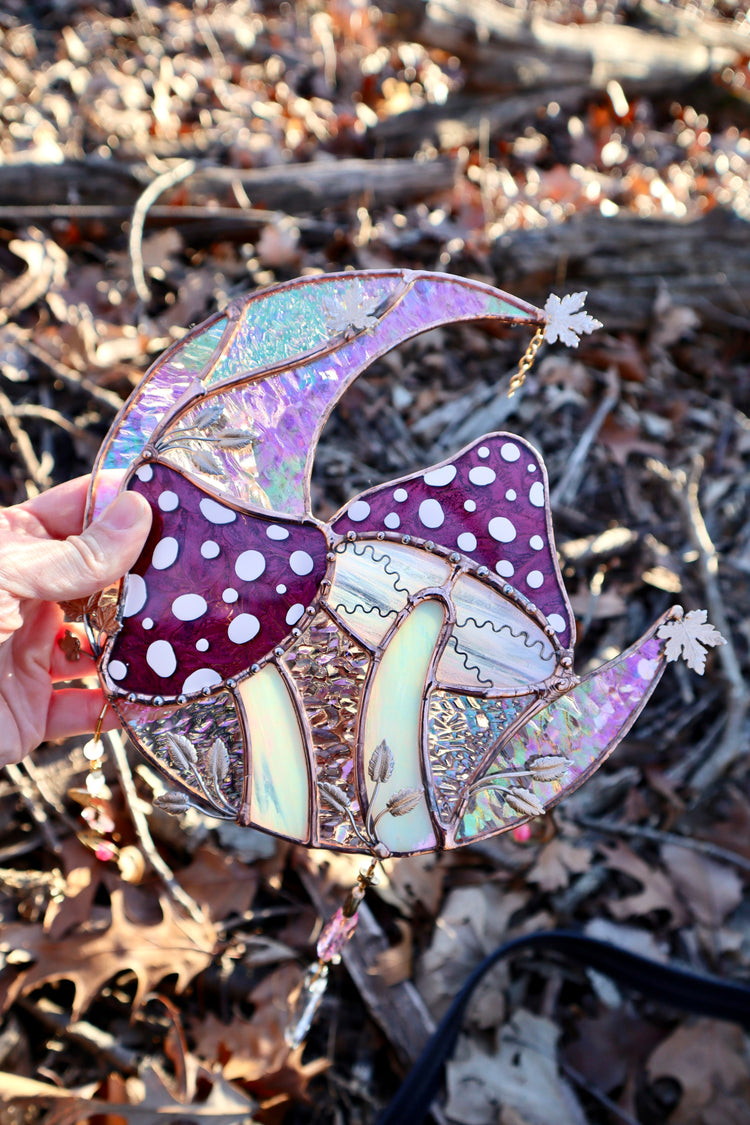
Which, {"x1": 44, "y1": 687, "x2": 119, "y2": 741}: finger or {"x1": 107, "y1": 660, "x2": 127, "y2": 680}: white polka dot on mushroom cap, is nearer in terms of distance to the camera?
→ {"x1": 107, "y1": 660, "x2": 127, "y2": 680}: white polka dot on mushroom cap

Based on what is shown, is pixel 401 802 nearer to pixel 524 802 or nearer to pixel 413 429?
pixel 524 802

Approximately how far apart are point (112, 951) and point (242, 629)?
3.25 ft

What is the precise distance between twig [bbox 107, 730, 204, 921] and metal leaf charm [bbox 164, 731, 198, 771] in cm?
60

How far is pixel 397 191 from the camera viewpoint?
3455 mm

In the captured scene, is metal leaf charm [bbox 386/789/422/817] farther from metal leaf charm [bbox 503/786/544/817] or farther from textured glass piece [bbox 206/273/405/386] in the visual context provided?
textured glass piece [bbox 206/273/405/386]

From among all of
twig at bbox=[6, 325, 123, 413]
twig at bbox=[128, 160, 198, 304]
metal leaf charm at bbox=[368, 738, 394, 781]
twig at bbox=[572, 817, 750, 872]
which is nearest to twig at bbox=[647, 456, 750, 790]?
twig at bbox=[572, 817, 750, 872]

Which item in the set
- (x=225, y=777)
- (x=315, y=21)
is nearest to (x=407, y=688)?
(x=225, y=777)

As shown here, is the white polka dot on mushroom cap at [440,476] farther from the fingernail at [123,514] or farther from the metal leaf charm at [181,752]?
the metal leaf charm at [181,752]

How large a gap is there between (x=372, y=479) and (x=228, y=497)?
3.96 feet

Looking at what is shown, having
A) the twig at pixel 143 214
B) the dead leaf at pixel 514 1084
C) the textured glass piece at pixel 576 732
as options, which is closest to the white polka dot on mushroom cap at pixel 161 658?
the textured glass piece at pixel 576 732

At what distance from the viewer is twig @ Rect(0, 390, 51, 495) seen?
2305 millimetres

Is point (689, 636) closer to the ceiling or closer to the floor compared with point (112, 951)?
closer to the ceiling

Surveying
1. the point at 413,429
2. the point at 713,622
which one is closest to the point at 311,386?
the point at 413,429

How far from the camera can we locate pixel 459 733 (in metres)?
1.45
